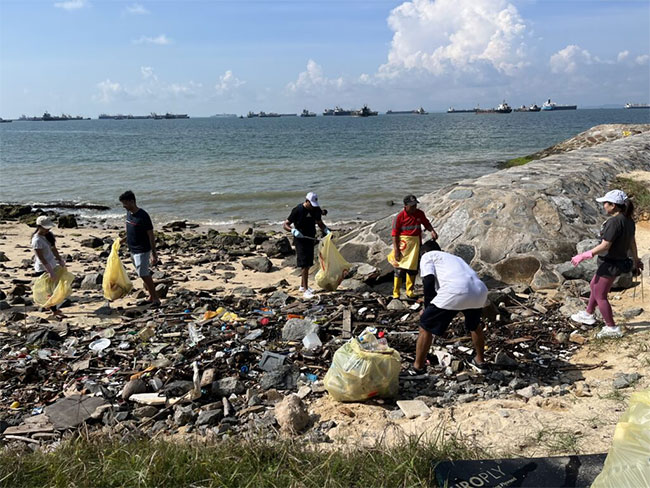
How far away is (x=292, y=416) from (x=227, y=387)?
3.29 feet

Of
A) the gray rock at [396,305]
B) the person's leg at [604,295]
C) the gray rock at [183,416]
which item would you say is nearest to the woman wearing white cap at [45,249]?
the gray rock at [183,416]

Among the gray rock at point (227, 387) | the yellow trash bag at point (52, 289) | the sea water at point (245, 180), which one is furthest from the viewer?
the sea water at point (245, 180)

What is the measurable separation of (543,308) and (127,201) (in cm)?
587

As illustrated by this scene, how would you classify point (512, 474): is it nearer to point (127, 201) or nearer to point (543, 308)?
point (543, 308)

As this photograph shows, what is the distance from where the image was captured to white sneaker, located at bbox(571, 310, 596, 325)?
6.62 meters

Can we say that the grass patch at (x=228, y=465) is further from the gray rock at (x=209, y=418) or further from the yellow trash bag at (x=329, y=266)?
the yellow trash bag at (x=329, y=266)

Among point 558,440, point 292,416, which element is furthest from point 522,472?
point 292,416

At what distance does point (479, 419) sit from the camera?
4.67 metres

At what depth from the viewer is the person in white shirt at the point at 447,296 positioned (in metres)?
Result: 5.25

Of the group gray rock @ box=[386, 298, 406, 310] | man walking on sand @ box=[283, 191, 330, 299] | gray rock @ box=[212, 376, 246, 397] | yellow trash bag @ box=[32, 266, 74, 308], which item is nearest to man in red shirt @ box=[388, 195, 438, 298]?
gray rock @ box=[386, 298, 406, 310]

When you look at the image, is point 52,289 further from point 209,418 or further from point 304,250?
point 209,418

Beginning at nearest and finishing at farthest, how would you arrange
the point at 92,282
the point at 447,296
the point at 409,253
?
the point at 447,296 → the point at 409,253 → the point at 92,282

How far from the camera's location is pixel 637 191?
1197cm

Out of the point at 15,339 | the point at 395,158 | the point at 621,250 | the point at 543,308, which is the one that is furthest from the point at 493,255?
the point at 395,158
